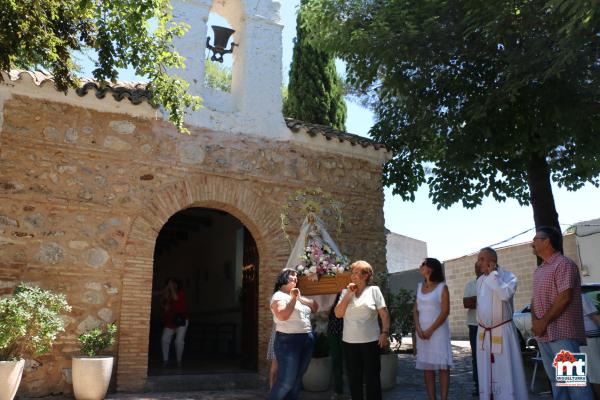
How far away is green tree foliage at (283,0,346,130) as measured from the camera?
14844 millimetres

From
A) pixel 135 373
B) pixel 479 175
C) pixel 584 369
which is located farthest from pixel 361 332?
pixel 479 175

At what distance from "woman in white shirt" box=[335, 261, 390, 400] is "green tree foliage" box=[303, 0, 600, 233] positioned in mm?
3878

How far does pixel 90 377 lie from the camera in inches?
241

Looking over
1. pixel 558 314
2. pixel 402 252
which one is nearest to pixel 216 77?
pixel 402 252

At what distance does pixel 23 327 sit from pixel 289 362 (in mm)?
3056

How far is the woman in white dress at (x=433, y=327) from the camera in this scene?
17.3ft

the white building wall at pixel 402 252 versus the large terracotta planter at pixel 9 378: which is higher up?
the white building wall at pixel 402 252

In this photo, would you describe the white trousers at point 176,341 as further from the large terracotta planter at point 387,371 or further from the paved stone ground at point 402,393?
the large terracotta planter at point 387,371

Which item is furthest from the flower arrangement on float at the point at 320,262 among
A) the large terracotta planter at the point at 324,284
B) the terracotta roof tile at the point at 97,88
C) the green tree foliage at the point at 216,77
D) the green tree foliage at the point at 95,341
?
the green tree foliage at the point at 216,77

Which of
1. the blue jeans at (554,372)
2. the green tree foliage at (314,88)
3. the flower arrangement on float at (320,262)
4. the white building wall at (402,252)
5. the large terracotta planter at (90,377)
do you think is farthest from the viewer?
the white building wall at (402,252)

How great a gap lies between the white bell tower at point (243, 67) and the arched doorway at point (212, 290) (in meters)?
1.98

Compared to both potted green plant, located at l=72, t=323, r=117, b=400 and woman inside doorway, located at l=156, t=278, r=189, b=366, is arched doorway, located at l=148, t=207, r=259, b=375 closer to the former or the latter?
woman inside doorway, located at l=156, t=278, r=189, b=366

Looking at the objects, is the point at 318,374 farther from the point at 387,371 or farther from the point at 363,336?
the point at 363,336

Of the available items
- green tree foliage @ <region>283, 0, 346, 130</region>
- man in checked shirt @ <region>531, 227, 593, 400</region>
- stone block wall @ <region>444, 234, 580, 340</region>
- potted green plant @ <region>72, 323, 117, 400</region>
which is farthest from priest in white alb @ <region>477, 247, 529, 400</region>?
stone block wall @ <region>444, 234, 580, 340</region>
